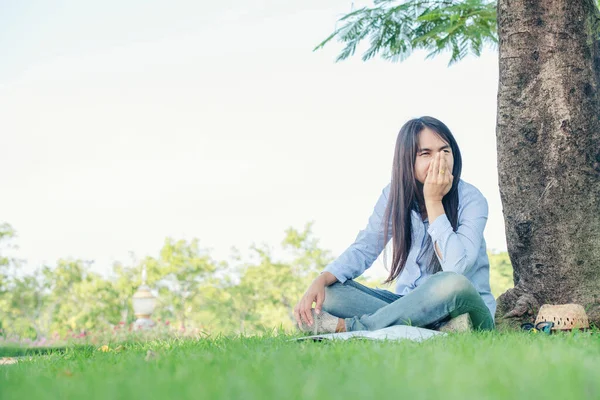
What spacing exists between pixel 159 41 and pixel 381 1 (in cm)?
2729

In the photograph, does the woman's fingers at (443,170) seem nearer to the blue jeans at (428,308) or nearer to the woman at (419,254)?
the woman at (419,254)

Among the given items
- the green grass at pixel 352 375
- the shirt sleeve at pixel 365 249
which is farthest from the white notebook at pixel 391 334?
the shirt sleeve at pixel 365 249

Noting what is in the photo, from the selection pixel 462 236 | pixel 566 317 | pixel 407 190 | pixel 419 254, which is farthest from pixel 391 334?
pixel 566 317

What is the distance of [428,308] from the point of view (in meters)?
3.42

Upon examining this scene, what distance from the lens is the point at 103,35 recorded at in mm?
30672

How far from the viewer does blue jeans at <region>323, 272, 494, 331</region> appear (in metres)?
3.38

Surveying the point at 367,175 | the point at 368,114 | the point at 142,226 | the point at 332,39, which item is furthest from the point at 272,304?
the point at 332,39

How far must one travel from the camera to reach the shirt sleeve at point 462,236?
357 cm

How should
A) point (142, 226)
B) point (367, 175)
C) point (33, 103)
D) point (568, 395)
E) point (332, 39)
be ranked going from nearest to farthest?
1. point (568, 395)
2. point (332, 39)
3. point (142, 226)
4. point (367, 175)
5. point (33, 103)

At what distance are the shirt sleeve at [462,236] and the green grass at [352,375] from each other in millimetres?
1022

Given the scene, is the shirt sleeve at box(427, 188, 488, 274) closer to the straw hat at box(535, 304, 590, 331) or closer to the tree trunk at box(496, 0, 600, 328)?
the straw hat at box(535, 304, 590, 331)

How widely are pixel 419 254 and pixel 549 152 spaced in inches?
53.2

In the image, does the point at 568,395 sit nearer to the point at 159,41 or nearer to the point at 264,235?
the point at 264,235

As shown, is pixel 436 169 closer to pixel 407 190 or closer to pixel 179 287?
pixel 407 190
